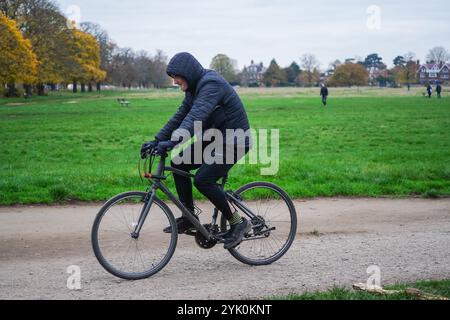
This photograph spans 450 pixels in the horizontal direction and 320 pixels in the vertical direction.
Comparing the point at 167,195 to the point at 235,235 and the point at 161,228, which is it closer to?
the point at 161,228

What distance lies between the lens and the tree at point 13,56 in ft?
165

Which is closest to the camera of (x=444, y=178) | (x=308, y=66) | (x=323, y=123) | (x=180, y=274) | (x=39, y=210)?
(x=180, y=274)

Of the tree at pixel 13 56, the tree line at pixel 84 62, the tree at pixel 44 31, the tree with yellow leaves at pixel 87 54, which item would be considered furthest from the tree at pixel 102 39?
the tree at pixel 13 56

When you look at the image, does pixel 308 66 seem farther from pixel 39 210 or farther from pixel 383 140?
pixel 39 210

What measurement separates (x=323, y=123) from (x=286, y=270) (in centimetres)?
2352

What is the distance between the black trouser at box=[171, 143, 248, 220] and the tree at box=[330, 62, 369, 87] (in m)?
127

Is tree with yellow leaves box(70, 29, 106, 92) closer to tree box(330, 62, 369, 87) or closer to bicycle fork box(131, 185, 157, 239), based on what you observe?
tree box(330, 62, 369, 87)

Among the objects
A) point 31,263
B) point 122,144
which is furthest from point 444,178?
point 122,144

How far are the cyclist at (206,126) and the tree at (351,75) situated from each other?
416 feet

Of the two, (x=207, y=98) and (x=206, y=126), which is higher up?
(x=207, y=98)

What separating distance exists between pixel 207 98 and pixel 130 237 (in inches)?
61.3

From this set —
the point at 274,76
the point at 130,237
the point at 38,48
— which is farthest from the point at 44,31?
the point at 274,76

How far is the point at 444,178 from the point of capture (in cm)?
1123

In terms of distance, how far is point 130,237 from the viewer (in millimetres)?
5617
